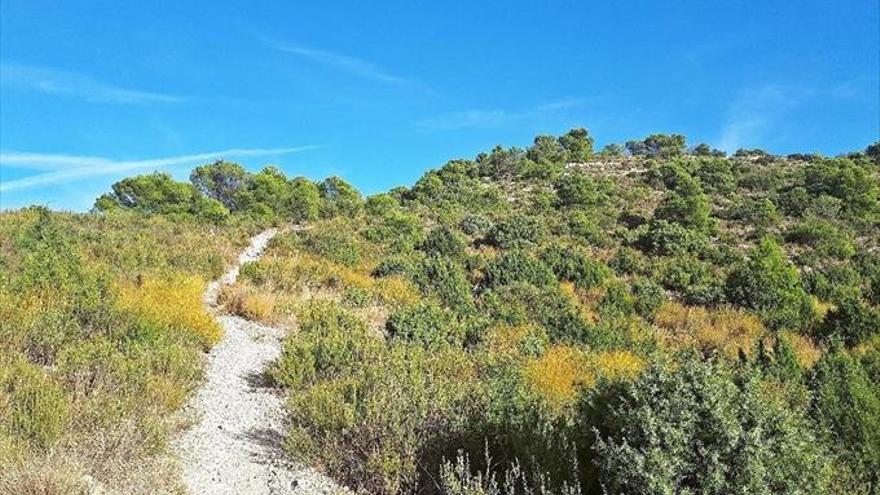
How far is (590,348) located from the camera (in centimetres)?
1089

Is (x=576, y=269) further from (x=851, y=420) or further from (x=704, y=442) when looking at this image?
(x=704, y=442)

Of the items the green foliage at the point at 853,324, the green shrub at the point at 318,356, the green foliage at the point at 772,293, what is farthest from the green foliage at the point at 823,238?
the green shrub at the point at 318,356

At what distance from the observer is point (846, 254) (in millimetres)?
25375

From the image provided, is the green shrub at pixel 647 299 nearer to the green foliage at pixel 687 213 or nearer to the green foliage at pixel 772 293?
the green foliage at pixel 772 293

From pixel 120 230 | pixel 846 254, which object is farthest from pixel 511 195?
pixel 120 230

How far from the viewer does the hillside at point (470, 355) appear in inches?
150

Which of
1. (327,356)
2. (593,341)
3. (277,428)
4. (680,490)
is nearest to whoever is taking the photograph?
(680,490)

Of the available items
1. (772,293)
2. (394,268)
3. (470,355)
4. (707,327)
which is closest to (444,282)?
(394,268)

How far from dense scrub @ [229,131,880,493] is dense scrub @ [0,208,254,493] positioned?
1.19m

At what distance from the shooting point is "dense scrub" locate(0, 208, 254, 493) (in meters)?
4.47

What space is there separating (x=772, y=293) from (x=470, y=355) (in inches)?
461

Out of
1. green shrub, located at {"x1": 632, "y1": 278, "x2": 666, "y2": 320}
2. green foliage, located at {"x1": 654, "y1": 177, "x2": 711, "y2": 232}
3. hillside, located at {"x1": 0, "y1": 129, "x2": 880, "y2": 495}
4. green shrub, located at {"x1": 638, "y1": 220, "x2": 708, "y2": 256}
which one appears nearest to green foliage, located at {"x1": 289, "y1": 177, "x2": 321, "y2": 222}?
hillside, located at {"x1": 0, "y1": 129, "x2": 880, "y2": 495}

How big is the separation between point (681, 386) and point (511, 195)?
1598 inches

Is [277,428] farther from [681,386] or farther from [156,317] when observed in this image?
[681,386]
